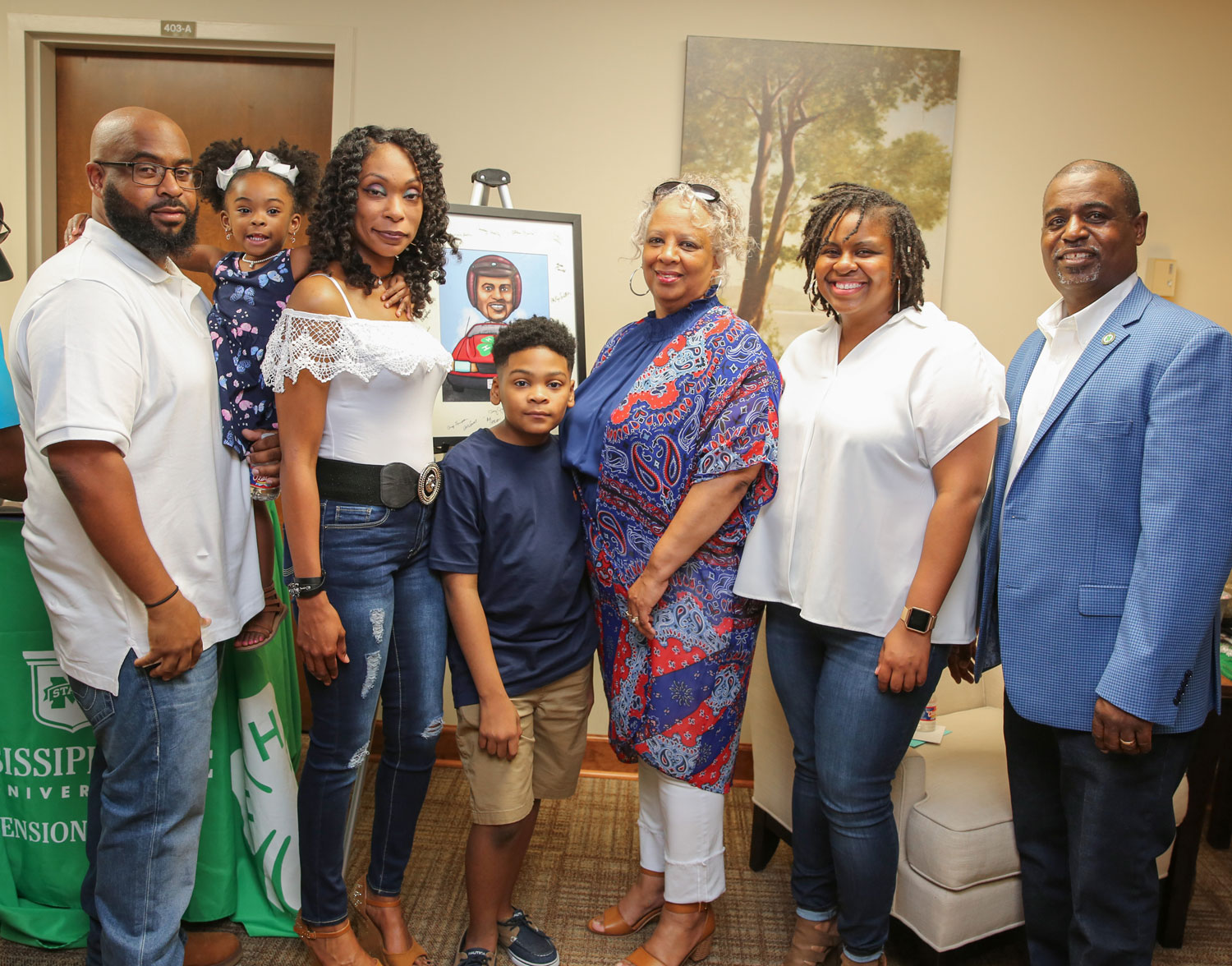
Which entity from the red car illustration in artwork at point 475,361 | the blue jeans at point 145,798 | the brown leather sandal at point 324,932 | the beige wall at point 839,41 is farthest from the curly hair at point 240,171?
the brown leather sandal at point 324,932

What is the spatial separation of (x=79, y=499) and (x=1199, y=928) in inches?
98.7

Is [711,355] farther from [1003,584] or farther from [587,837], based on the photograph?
[587,837]

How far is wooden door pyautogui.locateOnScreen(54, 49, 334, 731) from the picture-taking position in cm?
274

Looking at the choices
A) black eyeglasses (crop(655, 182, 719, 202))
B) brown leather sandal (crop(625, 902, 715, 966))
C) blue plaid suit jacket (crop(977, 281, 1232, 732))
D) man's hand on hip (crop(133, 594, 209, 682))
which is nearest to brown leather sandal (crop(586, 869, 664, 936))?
brown leather sandal (crop(625, 902, 715, 966))

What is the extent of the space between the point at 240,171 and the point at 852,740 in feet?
6.01

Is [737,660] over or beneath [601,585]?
beneath

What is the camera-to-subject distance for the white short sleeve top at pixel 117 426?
4.12 feet

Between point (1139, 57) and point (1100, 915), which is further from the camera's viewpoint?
point (1139, 57)

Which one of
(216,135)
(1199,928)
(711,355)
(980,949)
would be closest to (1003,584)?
(711,355)

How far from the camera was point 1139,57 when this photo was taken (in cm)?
259

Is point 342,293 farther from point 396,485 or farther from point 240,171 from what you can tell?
point 240,171

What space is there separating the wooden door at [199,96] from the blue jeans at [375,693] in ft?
5.92

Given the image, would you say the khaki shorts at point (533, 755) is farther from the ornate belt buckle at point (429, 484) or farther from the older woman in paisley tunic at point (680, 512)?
the ornate belt buckle at point (429, 484)

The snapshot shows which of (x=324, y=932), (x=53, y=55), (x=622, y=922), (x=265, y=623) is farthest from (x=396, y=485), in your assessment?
(x=53, y=55)
